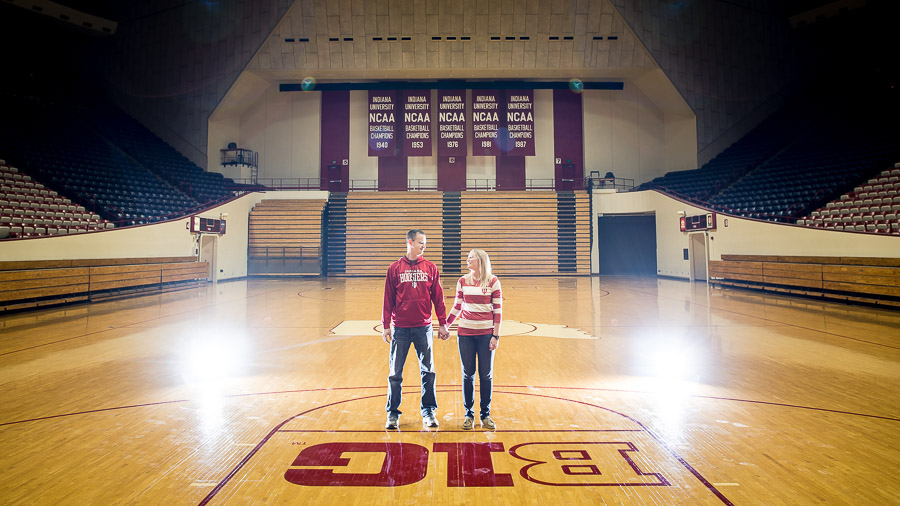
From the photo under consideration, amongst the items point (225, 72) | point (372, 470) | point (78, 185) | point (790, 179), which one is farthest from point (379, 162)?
point (372, 470)

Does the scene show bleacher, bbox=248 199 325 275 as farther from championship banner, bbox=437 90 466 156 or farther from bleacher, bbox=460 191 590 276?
championship banner, bbox=437 90 466 156

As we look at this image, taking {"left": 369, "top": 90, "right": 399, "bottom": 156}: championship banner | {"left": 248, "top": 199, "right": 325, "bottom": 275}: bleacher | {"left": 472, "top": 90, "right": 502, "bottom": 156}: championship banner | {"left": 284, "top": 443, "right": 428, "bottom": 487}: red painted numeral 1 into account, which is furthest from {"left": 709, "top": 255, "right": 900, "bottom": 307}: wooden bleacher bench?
{"left": 248, "top": 199, "right": 325, "bottom": 275}: bleacher

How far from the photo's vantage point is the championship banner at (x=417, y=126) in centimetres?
2211

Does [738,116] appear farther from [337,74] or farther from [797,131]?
[337,74]

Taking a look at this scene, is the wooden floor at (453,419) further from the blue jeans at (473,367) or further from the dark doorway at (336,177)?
the dark doorway at (336,177)

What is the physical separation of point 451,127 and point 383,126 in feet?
11.3

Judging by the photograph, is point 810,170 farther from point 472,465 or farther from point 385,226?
point 472,465

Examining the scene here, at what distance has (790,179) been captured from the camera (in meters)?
16.0

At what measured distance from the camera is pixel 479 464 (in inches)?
108

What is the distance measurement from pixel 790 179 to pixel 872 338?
1235 centimetres

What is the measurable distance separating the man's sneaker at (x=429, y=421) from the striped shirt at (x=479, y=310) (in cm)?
68

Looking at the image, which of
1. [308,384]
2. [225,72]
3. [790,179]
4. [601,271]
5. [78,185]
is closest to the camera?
[308,384]

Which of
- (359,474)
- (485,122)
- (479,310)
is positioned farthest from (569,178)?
(359,474)

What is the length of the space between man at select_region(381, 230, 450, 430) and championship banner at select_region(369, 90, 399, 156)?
64.4 feet
